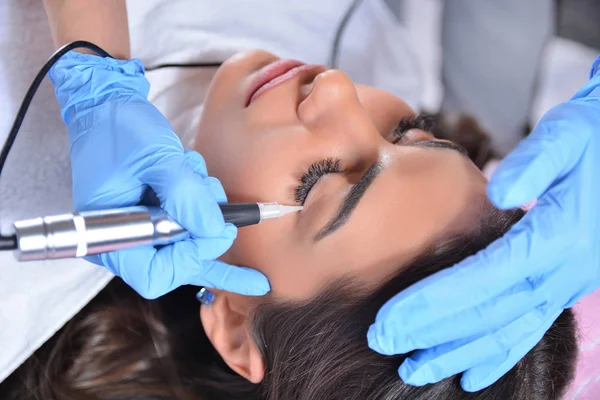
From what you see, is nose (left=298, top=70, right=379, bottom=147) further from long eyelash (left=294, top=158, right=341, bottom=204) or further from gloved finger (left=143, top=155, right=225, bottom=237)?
gloved finger (left=143, top=155, right=225, bottom=237)

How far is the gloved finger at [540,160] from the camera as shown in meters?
0.81

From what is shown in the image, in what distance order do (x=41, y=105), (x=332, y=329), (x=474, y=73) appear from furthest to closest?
(x=474, y=73), (x=41, y=105), (x=332, y=329)

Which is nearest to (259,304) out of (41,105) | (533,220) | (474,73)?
(533,220)

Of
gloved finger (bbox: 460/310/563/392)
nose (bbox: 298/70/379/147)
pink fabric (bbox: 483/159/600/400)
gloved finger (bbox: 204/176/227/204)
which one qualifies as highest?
nose (bbox: 298/70/379/147)

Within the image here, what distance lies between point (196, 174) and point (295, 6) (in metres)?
0.86

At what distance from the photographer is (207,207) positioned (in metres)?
0.86

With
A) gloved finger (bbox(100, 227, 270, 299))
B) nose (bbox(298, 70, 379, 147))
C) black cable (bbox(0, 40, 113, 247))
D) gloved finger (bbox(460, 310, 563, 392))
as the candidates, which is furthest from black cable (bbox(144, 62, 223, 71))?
gloved finger (bbox(460, 310, 563, 392))

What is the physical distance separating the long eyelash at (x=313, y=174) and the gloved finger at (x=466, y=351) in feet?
1.04

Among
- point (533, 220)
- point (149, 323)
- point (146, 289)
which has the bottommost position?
point (149, 323)

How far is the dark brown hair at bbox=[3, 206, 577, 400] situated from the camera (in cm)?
98

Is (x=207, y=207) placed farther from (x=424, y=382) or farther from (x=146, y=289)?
(x=424, y=382)

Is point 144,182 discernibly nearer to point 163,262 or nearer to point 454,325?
point 163,262

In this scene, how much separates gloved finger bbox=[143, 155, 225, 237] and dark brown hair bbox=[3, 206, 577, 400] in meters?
0.24

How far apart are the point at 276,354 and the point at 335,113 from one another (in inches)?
17.0
